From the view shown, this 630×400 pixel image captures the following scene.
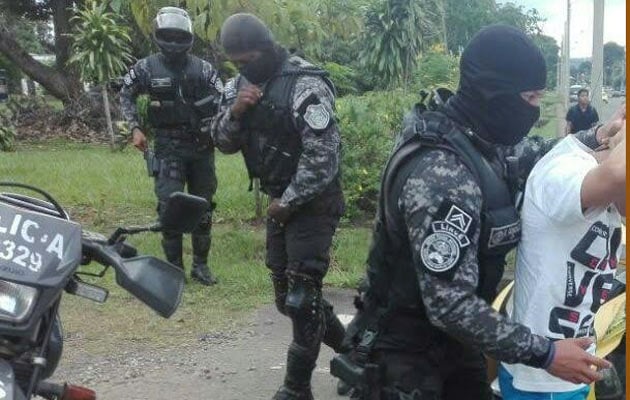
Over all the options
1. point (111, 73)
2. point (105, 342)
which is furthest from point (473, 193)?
point (111, 73)

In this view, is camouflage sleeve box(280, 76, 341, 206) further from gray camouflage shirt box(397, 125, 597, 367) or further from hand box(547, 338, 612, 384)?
hand box(547, 338, 612, 384)

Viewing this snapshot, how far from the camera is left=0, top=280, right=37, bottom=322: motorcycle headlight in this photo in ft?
6.22

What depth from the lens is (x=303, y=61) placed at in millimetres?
4352

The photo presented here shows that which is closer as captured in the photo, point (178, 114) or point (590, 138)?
point (590, 138)

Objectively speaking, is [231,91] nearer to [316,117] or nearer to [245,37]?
[245,37]

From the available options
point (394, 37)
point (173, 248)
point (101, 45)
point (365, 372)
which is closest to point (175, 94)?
point (173, 248)

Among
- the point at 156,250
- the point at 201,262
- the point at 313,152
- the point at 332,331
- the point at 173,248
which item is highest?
the point at 313,152

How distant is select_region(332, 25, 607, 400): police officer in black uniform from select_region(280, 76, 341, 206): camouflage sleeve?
1.45 m

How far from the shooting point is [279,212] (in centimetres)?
411

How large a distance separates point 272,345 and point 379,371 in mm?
2766

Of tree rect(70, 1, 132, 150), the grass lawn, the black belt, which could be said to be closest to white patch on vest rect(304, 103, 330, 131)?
the grass lawn

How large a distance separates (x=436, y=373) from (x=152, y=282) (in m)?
0.96

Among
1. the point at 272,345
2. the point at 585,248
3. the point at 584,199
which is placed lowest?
the point at 272,345

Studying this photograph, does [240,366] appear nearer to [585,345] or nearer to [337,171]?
[337,171]
